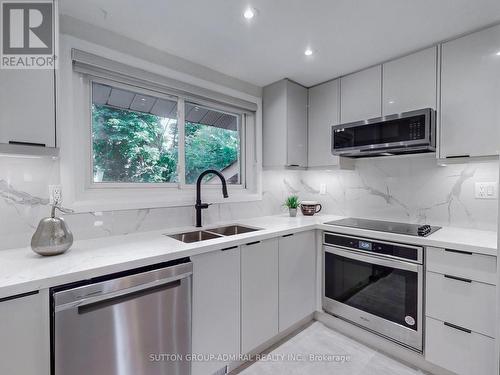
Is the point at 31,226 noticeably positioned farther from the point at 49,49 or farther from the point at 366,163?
the point at 366,163

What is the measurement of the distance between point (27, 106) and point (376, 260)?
2.27 m

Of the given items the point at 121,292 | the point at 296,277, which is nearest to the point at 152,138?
the point at 121,292

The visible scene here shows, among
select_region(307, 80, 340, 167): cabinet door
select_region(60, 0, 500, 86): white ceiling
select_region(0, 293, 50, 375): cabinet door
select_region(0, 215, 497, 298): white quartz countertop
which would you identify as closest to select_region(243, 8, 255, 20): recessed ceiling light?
select_region(60, 0, 500, 86): white ceiling

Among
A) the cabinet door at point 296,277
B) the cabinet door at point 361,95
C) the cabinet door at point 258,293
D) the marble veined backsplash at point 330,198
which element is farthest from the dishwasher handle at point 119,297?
the cabinet door at point 361,95

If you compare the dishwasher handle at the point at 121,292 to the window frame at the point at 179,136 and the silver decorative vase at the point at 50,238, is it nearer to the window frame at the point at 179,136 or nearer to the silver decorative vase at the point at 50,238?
the silver decorative vase at the point at 50,238

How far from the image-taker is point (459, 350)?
4.83ft

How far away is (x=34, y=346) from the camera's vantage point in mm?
979

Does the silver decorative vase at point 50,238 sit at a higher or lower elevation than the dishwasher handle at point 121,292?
higher

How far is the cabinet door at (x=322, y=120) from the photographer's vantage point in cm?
243

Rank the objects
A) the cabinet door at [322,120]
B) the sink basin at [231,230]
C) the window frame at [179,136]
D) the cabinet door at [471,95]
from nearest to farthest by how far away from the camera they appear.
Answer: the cabinet door at [471,95], the window frame at [179,136], the sink basin at [231,230], the cabinet door at [322,120]

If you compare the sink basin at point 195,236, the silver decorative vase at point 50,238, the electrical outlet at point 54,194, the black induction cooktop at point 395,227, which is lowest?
the sink basin at point 195,236

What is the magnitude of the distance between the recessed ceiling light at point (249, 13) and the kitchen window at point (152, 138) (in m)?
0.89

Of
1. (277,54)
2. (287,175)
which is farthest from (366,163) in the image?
(277,54)

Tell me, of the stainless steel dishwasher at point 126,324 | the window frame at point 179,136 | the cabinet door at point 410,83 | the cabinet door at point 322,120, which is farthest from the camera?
the cabinet door at point 322,120
